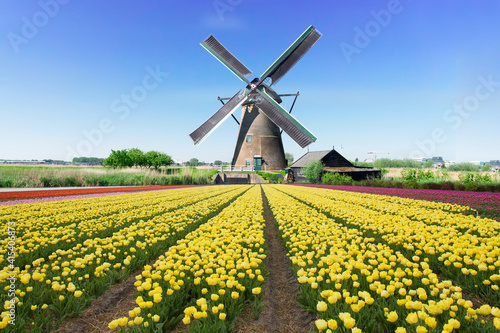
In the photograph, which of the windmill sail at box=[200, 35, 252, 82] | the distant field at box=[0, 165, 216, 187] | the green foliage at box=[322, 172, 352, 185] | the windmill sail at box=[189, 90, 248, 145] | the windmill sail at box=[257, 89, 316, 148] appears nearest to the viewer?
the distant field at box=[0, 165, 216, 187]

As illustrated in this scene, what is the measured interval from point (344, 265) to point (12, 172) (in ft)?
97.4

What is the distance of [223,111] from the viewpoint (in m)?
35.4

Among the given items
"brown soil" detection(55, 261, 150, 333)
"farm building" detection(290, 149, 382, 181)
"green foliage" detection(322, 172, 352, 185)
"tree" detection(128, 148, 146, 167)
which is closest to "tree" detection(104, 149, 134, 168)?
"tree" detection(128, 148, 146, 167)

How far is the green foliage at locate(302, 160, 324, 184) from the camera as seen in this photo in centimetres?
3485

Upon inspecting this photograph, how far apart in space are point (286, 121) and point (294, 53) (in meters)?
8.65

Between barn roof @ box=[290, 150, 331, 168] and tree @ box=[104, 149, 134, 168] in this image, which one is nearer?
barn roof @ box=[290, 150, 331, 168]

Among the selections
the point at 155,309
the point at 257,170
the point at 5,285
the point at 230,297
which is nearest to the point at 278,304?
the point at 230,297

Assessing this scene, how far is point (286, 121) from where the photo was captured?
107 ft

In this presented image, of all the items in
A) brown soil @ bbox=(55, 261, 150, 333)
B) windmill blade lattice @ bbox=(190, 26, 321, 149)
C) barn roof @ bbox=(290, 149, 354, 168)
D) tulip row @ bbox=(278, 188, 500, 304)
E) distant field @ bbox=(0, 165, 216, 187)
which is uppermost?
windmill blade lattice @ bbox=(190, 26, 321, 149)

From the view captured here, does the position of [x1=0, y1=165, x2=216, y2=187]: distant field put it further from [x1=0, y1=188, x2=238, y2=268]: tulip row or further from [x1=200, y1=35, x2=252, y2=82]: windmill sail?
[x1=0, y1=188, x2=238, y2=268]: tulip row

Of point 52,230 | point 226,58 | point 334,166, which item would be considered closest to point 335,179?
point 334,166

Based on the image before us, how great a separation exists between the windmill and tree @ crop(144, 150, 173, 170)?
36.2m

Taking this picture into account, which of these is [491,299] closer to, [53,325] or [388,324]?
[388,324]

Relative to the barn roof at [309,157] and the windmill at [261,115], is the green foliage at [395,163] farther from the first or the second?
the windmill at [261,115]
